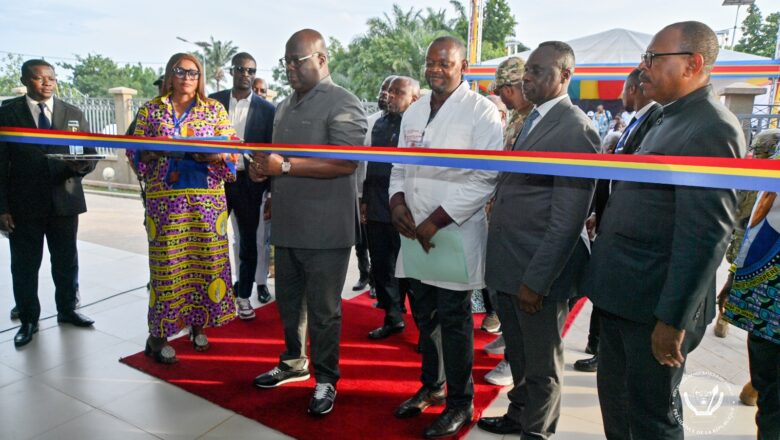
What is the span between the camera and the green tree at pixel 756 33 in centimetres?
3052

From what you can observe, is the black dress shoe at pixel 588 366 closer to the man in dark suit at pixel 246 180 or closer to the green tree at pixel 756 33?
the man in dark suit at pixel 246 180

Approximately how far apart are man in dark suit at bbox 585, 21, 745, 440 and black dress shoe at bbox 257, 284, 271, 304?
3288 mm

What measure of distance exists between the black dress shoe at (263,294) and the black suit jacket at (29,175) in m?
1.64

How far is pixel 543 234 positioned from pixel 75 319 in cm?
360

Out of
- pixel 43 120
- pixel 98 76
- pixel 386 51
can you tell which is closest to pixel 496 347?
pixel 43 120

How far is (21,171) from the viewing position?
341 centimetres

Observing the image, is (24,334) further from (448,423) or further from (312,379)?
(448,423)

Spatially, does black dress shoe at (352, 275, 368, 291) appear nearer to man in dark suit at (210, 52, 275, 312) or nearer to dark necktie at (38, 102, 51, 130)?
man in dark suit at (210, 52, 275, 312)

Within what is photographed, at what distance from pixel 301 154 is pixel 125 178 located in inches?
496

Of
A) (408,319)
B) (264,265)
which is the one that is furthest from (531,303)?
(264,265)

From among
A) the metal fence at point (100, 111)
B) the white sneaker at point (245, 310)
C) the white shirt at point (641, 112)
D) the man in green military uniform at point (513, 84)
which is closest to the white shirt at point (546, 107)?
the white shirt at point (641, 112)

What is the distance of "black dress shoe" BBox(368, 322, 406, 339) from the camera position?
12.2ft

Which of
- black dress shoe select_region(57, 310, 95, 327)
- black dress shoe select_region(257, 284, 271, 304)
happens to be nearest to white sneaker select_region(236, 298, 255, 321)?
black dress shoe select_region(257, 284, 271, 304)

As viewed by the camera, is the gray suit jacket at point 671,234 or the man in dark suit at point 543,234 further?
the man in dark suit at point 543,234
